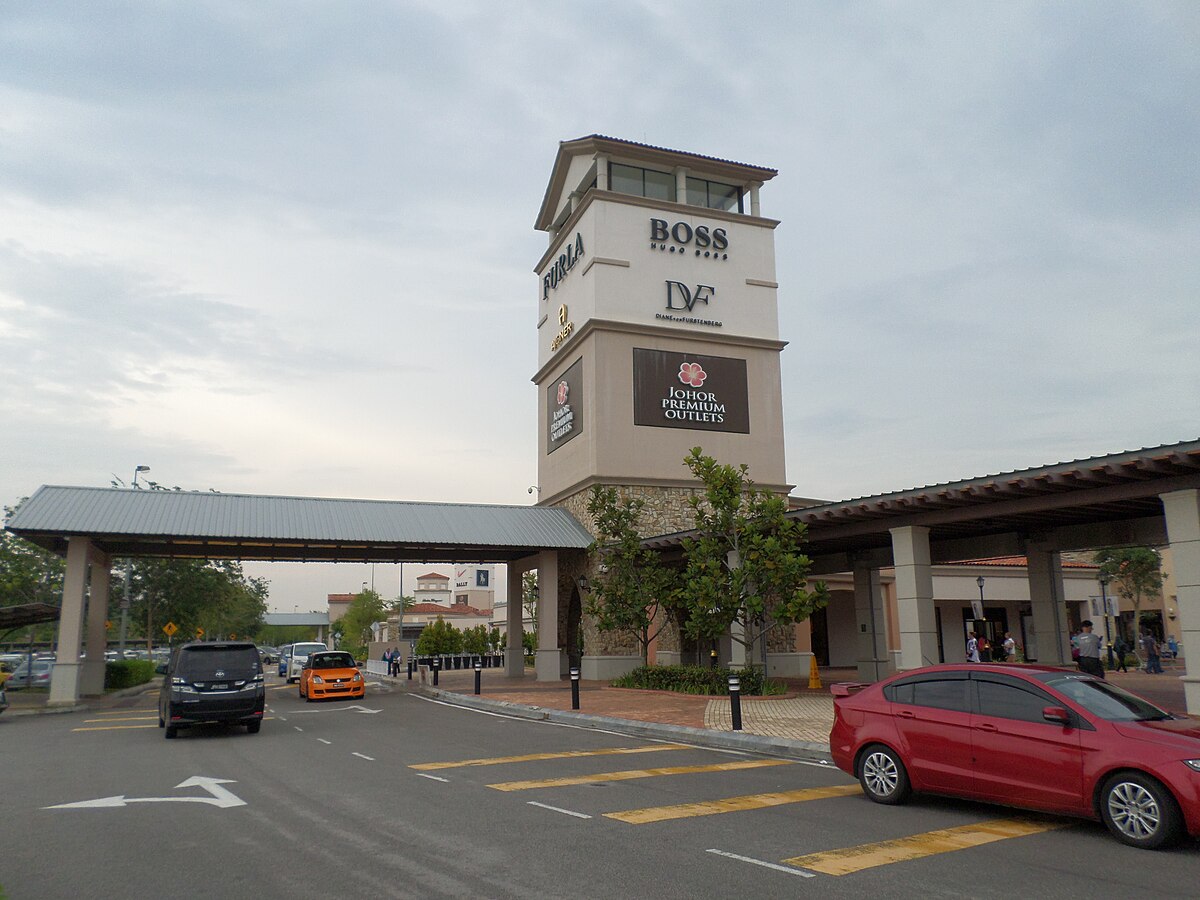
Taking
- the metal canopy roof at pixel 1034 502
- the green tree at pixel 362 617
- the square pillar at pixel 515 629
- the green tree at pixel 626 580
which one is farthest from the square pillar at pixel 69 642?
the green tree at pixel 362 617

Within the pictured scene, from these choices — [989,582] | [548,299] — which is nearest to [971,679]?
[548,299]

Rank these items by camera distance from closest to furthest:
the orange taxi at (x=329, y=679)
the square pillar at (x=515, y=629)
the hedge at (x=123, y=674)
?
the orange taxi at (x=329, y=679)
the hedge at (x=123, y=674)
the square pillar at (x=515, y=629)

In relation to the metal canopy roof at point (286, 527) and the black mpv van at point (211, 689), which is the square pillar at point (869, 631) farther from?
the black mpv van at point (211, 689)

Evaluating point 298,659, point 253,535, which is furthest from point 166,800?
point 298,659

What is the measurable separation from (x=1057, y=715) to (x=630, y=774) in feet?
18.3

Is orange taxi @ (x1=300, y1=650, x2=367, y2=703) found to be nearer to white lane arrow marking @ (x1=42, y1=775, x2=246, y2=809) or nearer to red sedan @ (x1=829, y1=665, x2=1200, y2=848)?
white lane arrow marking @ (x1=42, y1=775, x2=246, y2=809)

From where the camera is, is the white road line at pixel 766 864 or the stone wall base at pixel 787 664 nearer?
the white road line at pixel 766 864

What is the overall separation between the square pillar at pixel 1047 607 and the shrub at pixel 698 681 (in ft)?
22.8

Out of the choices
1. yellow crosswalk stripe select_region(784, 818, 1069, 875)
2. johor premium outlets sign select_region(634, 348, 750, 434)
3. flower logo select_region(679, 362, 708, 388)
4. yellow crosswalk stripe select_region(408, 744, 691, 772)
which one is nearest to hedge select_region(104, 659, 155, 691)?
johor premium outlets sign select_region(634, 348, 750, 434)

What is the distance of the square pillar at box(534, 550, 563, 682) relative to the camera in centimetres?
3228

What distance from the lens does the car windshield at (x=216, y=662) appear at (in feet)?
57.4

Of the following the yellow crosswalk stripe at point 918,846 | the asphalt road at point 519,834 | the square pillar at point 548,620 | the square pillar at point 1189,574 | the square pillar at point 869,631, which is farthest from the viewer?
the square pillar at point 548,620

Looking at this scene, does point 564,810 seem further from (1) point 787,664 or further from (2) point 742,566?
(1) point 787,664

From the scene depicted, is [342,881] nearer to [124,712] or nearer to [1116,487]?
[1116,487]
